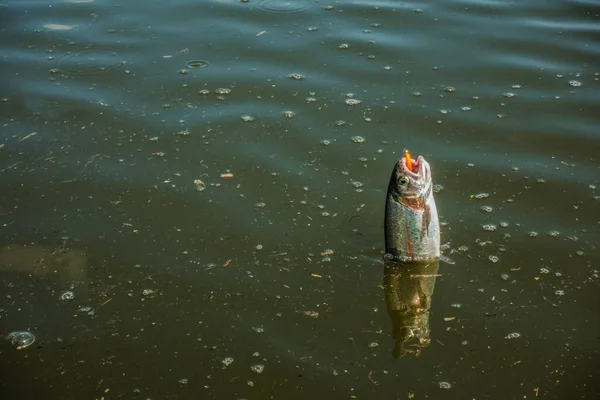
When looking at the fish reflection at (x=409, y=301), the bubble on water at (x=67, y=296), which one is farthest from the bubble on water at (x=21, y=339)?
the fish reflection at (x=409, y=301)

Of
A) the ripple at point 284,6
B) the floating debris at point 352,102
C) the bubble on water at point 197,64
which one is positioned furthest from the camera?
the ripple at point 284,6

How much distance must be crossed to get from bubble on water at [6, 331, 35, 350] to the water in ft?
0.15

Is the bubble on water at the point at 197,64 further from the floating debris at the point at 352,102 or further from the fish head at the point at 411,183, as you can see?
the fish head at the point at 411,183

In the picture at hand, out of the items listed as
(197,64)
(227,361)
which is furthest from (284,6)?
(227,361)

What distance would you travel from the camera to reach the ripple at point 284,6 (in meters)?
8.02

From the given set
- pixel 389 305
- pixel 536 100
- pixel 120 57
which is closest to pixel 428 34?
pixel 536 100

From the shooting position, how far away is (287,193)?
5.46 meters

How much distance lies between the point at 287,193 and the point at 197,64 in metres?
2.29

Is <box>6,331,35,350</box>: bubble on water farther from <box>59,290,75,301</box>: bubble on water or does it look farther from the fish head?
the fish head

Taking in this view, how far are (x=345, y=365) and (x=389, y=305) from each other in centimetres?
60

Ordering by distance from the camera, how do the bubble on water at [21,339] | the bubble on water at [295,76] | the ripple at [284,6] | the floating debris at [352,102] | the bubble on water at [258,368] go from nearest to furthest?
1. the bubble on water at [258,368]
2. the bubble on water at [21,339]
3. the floating debris at [352,102]
4. the bubble on water at [295,76]
5. the ripple at [284,6]

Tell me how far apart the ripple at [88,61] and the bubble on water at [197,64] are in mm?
701

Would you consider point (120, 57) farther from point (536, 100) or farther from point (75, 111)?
point (536, 100)

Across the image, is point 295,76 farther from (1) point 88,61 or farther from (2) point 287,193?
(1) point 88,61
